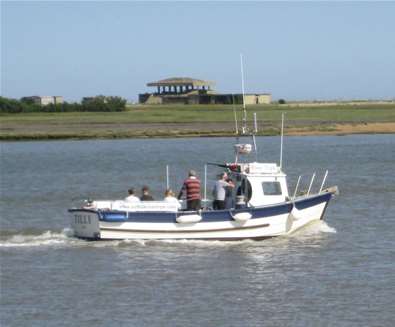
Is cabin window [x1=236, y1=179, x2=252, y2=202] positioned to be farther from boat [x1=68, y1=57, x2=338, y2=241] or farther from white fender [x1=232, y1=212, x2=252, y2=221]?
white fender [x1=232, y1=212, x2=252, y2=221]

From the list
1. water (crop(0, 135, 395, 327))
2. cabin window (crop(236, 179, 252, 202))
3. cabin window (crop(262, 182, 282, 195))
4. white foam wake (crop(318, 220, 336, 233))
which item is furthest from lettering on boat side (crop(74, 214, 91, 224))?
white foam wake (crop(318, 220, 336, 233))

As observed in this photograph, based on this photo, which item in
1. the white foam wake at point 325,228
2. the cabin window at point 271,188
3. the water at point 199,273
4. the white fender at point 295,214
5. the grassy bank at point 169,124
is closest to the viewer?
the water at point 199,273

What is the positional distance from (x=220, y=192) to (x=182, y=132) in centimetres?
4843

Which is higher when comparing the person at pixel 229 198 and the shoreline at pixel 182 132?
the person at pixel 229 198

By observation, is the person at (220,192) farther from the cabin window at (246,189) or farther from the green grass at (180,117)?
the green grass at (180,117)

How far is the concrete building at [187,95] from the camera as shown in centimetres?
12325

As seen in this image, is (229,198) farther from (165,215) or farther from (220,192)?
(165,215)

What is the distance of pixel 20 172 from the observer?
48219 mm

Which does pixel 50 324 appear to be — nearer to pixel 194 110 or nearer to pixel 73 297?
pixel 73 297

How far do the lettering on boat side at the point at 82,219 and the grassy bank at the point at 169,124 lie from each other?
4746 centimetres

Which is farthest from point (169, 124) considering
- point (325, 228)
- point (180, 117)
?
point (325, 228)

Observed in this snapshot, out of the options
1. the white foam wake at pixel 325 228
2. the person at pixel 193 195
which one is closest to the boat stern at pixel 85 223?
the person at pixel 193 195

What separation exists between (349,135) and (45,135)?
20.7m

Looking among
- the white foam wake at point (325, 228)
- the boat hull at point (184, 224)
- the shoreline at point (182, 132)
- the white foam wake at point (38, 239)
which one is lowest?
the shoreline at point (182, 132)
